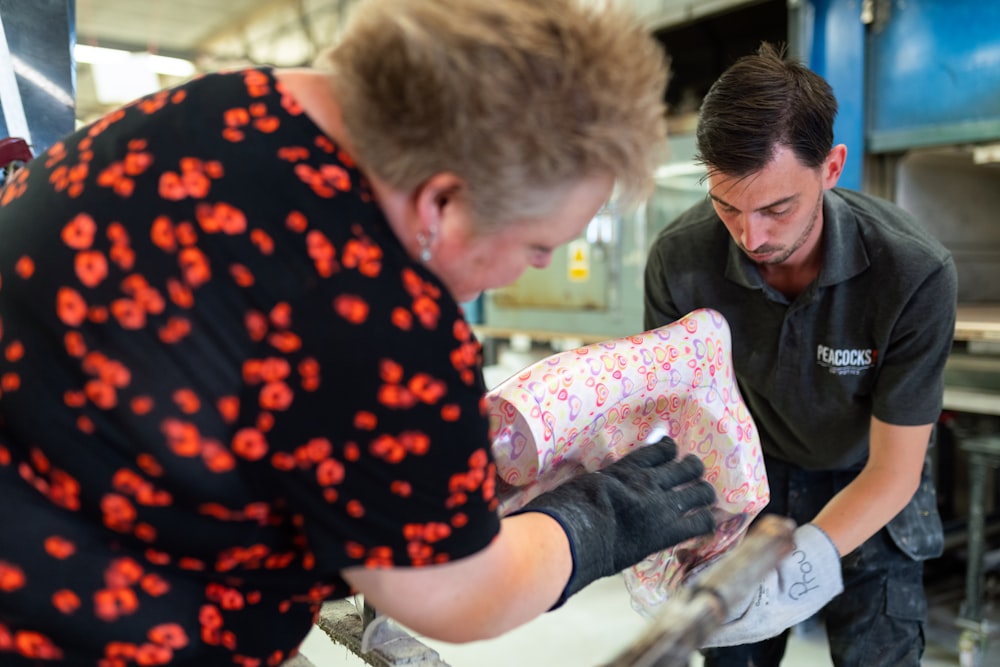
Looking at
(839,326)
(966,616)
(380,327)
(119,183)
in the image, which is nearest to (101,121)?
(119,183)

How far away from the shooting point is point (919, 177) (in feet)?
9.70

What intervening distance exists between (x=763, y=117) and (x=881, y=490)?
65cm

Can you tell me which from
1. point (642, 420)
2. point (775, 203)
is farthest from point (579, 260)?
point (642, 420)

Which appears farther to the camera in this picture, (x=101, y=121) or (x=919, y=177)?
(x=919, y=177)

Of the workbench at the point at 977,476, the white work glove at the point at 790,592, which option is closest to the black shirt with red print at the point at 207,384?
the white work glove at the point at 790,592

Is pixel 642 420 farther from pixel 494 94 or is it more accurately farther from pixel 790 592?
pixel 494 94

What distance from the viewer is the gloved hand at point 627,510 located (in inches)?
30.7

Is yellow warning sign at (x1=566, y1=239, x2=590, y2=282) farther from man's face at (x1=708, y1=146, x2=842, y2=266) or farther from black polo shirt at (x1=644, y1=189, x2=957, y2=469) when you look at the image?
man's face at (x1=708, y1=146, x2=842, y2=266)

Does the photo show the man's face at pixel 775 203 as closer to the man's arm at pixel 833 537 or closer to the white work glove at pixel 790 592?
the man's arm at pixel 833 537

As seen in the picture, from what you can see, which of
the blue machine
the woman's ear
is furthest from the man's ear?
the blue machine

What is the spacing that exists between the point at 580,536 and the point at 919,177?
271 cm

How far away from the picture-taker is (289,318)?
1.94 feet

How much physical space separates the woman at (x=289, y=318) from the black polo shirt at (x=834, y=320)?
2.90ft

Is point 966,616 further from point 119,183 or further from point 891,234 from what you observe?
point 119,183
